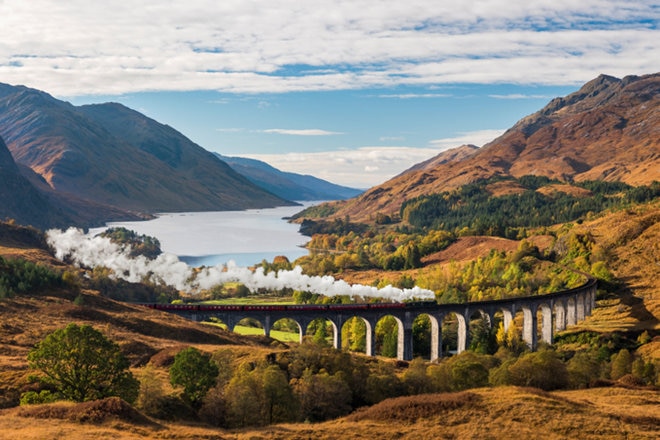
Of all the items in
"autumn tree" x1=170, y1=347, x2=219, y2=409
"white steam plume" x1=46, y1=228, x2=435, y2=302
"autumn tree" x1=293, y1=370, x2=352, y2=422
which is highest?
"white steam plume" x1=46, y1=228, x2=435, y2=302

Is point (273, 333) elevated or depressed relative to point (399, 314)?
depressed

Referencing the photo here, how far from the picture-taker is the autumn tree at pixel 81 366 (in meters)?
45.5

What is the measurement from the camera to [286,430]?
136 ft

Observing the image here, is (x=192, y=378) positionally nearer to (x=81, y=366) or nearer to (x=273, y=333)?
(x=81, y=366)

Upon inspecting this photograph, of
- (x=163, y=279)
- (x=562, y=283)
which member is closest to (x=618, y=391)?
(x=562, y=283)

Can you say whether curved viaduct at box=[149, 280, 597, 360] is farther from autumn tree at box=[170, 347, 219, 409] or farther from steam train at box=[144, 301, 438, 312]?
autumn tree at box=[170, 347, 219, 409]

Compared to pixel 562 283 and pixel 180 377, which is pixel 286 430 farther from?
pixel 562 283

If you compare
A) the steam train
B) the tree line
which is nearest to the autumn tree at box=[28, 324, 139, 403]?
the tree line

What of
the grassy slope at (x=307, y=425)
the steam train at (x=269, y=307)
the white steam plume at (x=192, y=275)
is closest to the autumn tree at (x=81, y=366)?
the grassy slope at (x=307, y=425)

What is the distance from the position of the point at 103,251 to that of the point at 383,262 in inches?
3033

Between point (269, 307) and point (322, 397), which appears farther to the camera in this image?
point (269, 307)

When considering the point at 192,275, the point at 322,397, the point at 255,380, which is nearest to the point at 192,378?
the point at 255,380

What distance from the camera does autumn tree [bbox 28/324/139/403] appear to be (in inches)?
1793

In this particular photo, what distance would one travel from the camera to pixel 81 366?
46031mm
